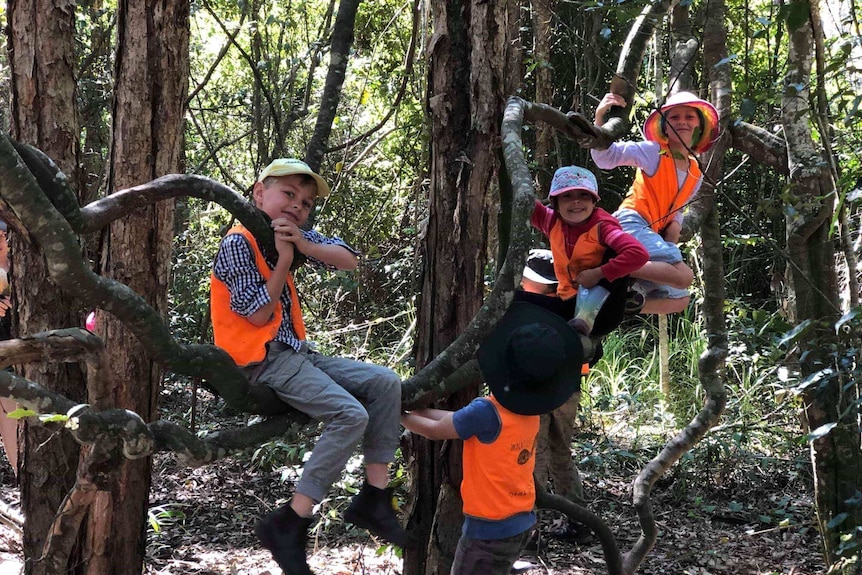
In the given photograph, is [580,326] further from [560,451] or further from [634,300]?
[560,451]

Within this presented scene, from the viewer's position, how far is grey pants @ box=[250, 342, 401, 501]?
2.50m

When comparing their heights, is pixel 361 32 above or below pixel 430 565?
above

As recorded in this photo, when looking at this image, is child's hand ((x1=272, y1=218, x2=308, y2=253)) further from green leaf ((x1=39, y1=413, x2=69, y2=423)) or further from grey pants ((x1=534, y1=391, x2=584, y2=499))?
grey pants ((x1=534, y1=391, x2=584, y2=499))

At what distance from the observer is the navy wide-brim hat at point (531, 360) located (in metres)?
2.60

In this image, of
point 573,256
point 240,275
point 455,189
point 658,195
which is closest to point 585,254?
point 573,256

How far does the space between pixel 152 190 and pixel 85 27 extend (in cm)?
575

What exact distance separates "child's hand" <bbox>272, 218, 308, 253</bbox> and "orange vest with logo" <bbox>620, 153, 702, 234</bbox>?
164 cm

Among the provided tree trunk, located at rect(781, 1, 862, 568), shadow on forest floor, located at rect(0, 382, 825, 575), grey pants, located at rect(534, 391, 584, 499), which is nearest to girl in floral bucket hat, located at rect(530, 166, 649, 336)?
tree trunk, located at rect(781, 1, 862, 568)

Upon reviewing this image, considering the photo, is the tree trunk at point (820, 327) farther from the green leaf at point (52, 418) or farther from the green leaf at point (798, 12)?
the green leaf at point (52, 418)

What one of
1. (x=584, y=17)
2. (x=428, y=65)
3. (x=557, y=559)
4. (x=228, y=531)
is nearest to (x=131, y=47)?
(x=428, y=65)

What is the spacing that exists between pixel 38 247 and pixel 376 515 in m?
1.95

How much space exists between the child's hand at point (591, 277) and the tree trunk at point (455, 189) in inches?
15.2

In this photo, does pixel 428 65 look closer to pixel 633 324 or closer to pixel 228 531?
pixel 228 531

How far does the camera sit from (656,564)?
17.0 ft
